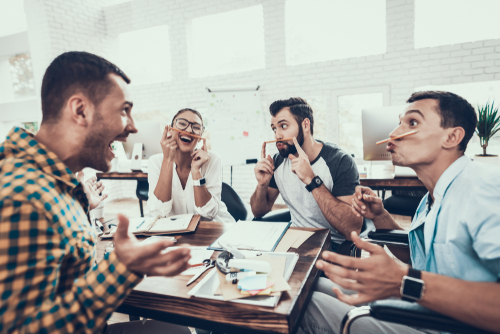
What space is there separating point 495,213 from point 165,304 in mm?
958

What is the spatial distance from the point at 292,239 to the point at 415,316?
20.8 inches

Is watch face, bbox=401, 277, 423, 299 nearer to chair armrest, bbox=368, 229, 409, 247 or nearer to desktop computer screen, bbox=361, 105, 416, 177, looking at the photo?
chair armrest, bbox=368, 229, 409, 247

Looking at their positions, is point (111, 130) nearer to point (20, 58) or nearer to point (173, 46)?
point (173, 46)

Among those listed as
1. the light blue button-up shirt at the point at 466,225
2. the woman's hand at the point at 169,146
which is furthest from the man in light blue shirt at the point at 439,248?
the woman's hand at the point at 169,146

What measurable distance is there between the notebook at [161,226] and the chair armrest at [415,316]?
85 cm

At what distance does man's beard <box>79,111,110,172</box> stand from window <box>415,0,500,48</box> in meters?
4.20

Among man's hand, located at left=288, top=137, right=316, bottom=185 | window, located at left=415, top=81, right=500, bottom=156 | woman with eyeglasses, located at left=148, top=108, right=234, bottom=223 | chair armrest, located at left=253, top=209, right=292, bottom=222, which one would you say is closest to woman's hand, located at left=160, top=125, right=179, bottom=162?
woman with eyeglasses, located at left=148, top=108, right=234, bottom=223

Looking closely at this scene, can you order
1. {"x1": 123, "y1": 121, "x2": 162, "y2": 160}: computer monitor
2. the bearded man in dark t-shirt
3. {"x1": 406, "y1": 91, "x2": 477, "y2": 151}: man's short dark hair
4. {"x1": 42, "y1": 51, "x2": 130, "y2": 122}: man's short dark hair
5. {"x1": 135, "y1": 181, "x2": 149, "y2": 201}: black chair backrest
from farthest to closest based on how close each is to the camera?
{"x1": 135, "y1": 181, "x2": 149, "y2": 201}: black chair backrest
{"x1": 123, "y1": 121, "x2": 162, "y2": 160}: computer monitor
the bearded man in dark t-shirt
{"x1": 406, "y1": 91, "x2": 477, "y2": 151}: man's short dark hair
{"x1": 42, "y1": 51, "x2": 130, "y2": 122}: man's short dark hair

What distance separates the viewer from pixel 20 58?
5555 mm

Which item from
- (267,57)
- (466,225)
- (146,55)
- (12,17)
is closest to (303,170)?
(466,225)

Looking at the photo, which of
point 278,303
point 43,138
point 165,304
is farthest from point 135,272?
point 43,138

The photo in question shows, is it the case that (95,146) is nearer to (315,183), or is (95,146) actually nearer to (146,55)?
(315,183)

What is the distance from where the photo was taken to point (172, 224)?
1.42m

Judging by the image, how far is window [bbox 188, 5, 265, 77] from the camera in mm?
4559
